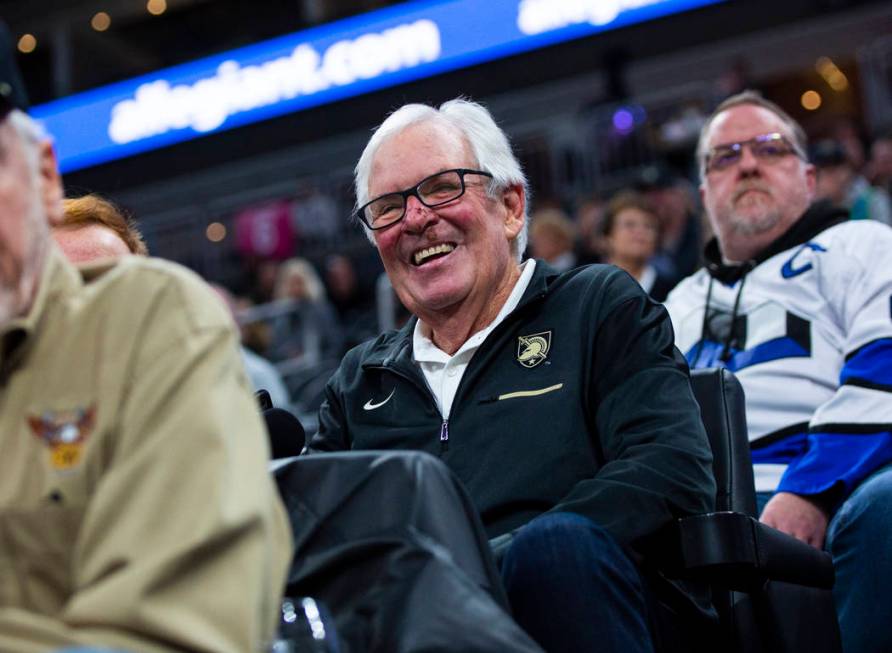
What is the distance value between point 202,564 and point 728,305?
2435 mm

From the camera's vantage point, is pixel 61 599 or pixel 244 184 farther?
pixel 244 184

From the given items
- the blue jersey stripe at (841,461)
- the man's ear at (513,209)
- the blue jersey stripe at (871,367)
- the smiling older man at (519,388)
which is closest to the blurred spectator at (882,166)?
the blue jersey stripe at (871,367)

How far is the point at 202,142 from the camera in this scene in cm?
1102

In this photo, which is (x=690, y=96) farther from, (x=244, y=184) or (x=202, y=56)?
(x=244, y=184)

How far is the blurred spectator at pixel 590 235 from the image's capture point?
5917 millimetres

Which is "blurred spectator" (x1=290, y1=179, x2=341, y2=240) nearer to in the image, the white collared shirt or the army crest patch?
the white collared shirt

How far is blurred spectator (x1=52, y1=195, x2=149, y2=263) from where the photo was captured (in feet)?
8.56

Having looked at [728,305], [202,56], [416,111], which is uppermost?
[202,56]

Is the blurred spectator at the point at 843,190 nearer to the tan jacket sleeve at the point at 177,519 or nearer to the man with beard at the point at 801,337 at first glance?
the man with beard at the point at 801,337

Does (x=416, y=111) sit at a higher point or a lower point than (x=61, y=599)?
higher

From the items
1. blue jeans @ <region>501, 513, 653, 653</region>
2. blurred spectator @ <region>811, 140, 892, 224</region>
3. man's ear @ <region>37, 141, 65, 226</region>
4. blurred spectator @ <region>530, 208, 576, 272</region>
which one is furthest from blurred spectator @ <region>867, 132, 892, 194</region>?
man's ear @ <region>37, 141, 65, 226</region>

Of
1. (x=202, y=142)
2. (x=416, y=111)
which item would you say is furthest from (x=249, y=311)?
(x=416, y=111)

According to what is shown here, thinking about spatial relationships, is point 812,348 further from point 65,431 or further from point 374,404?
point 65,431

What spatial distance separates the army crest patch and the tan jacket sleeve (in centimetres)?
3
